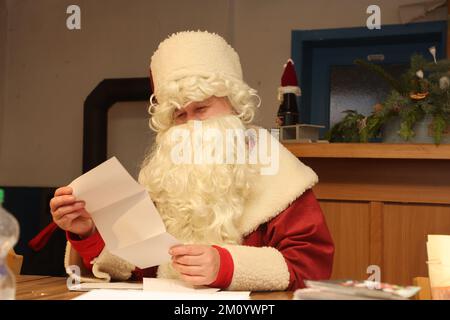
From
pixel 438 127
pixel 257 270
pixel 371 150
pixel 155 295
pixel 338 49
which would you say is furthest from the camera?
pixel 338 49

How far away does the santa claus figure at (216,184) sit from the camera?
1354 millimetres

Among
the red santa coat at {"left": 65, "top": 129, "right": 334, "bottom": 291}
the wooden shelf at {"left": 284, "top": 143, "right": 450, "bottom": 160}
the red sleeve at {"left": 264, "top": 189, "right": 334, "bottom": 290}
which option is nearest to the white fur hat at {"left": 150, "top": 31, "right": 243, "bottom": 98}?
the red santa coat at {"left": 65, "top": 129, "right": 334, "bottom": 291}

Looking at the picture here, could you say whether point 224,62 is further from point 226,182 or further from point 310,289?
point 310,289

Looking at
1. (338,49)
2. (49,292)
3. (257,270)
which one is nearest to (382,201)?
(338,49)

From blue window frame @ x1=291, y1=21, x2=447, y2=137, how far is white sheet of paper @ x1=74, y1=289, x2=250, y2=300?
2282mm

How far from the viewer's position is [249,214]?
4.75ft

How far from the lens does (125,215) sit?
1.18 m

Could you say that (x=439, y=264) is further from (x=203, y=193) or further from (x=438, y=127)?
(x=438, y=127)

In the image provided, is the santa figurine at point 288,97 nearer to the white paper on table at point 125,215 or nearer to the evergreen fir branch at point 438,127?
the evergreen fir branch at point 438,127

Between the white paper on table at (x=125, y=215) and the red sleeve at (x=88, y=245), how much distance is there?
160 mm

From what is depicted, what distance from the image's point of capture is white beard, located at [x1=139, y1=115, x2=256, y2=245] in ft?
4.73

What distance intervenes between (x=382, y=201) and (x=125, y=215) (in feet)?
4.97

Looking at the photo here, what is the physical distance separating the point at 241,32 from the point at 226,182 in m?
2.05

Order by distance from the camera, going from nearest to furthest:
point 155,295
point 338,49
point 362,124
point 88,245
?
point 155,295 → point 88,245 → point 362,124 → point 338,49
